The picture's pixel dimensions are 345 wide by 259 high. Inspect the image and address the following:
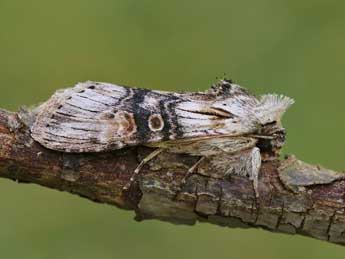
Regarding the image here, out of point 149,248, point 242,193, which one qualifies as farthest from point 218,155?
point 149,248

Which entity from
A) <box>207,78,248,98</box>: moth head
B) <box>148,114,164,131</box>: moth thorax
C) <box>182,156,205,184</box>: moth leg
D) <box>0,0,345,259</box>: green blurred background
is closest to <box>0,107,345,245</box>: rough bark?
<box>182,156,205,184</box>: moth leg

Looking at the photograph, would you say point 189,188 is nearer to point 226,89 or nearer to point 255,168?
point 255,168

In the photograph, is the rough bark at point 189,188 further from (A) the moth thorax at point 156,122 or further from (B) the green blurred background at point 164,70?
(B) the green blurred background at point 164,70

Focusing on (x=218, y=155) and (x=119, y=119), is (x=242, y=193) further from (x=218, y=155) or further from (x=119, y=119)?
(x=119, y=119)

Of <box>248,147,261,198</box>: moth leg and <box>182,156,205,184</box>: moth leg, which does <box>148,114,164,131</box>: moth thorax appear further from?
<box>248,147,261,198</box>: moth leg

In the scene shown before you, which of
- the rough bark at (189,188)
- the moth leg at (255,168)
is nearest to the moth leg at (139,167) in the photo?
the rough bark at (189,188)

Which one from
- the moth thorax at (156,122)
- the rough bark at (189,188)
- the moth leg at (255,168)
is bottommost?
the rough bark at (189,188)

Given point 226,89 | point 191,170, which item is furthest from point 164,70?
point 191,170
